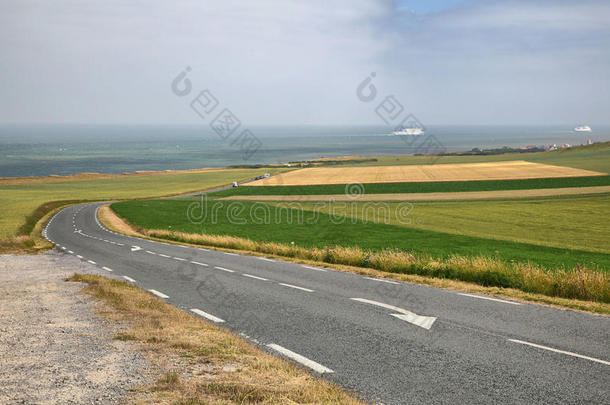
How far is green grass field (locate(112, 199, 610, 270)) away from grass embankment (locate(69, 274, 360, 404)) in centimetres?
1362

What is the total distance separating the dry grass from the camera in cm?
1215

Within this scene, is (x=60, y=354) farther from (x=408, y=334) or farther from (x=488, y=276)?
(x=488, y=276)

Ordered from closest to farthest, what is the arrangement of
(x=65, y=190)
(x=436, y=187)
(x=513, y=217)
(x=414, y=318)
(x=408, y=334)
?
(x=408, y=334) < (x=414, y=318) < (x=513, y=217) < (x=436, y=187) < (x=65, y=190)

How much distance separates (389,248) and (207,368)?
2101 centimetres

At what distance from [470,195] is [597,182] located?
72.4 ft

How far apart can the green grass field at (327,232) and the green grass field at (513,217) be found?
2.32 metres

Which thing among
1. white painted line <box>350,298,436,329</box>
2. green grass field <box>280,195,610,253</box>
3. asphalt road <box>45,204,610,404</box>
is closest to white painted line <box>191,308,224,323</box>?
asphalt road <box>45,204,610,404</box>

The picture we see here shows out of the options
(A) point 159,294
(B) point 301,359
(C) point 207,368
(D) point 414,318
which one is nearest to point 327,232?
(A) point 159,294

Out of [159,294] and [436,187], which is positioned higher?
[159,294]

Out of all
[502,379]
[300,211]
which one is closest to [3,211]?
[300,211]

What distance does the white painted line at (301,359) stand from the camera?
7.64 m

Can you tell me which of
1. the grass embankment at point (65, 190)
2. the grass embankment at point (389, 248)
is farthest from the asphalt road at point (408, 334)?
the grass embankment at point (65, 190)

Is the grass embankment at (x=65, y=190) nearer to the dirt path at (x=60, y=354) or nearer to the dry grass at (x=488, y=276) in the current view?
the dirt path at (x=60, y=354)

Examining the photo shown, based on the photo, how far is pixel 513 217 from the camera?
137 feet
